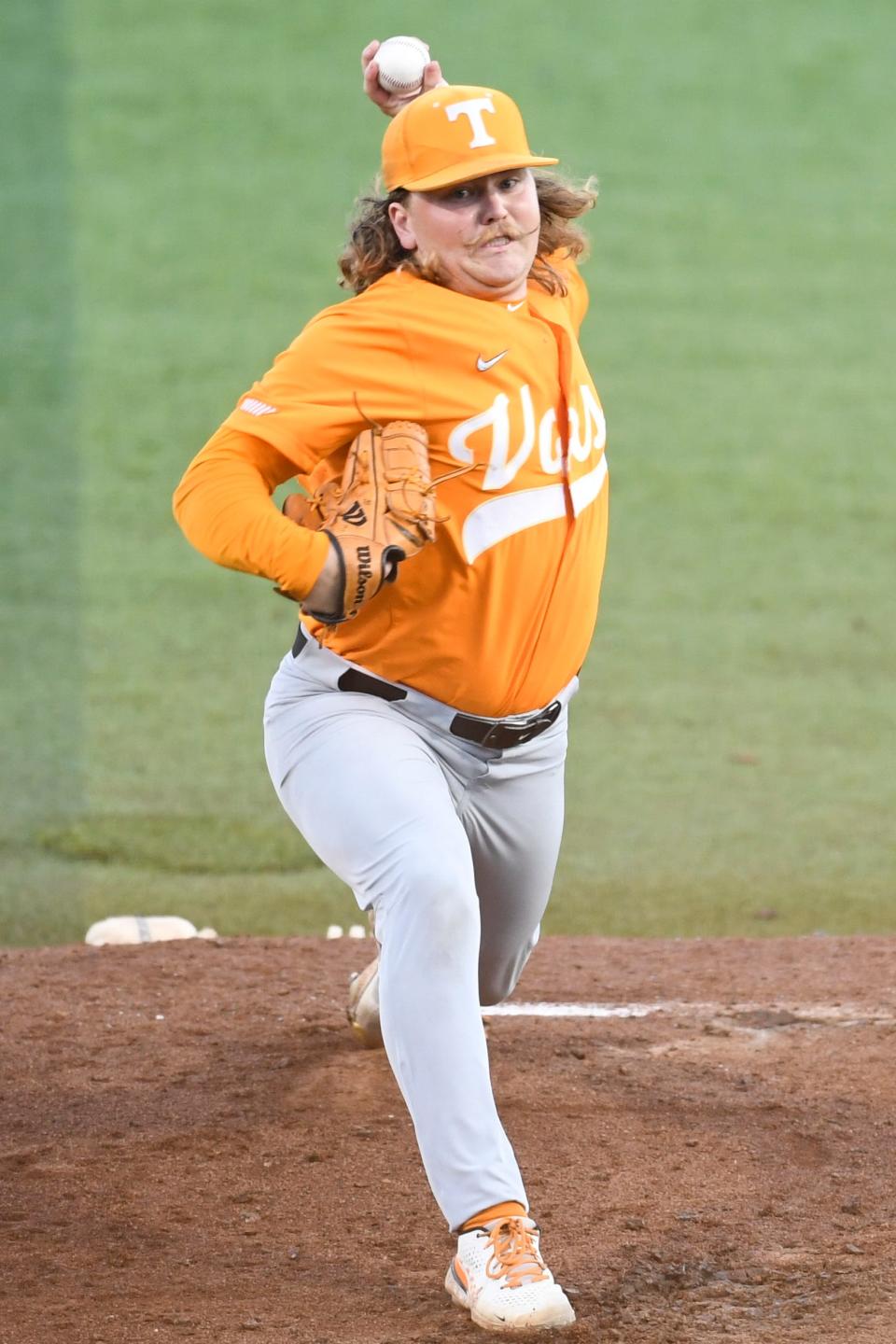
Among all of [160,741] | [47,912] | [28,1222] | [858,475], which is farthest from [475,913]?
[858,475]

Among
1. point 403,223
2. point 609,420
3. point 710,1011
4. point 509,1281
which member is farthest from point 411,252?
point 609,420

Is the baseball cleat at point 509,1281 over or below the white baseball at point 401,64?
below

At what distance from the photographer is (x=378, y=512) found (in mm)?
2555

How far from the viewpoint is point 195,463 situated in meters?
2.62

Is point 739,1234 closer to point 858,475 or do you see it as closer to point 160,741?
point 160,741

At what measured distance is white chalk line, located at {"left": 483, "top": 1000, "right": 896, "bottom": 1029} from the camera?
3.98 meters

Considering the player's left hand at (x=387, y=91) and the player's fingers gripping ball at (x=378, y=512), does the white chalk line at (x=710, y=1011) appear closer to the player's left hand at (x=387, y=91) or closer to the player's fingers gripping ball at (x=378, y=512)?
the player's fingers gripping ball at (x=378, y=512)

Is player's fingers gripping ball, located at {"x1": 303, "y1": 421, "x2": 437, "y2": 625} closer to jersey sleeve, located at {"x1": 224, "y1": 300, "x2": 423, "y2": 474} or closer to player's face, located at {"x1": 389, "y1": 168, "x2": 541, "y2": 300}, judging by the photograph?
jersey sleeve, located at {"x1": 224, "y1": 300, "x2": 423, "y2": 474}

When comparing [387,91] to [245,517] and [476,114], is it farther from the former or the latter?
[245,517]

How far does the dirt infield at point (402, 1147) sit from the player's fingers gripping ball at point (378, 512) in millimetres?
1054

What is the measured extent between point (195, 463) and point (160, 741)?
3.61 m

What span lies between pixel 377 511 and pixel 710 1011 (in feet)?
6.50

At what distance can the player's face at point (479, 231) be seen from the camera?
109 inches

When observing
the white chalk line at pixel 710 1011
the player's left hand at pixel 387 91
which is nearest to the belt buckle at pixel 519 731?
the player's left hand at pixel 387 91
